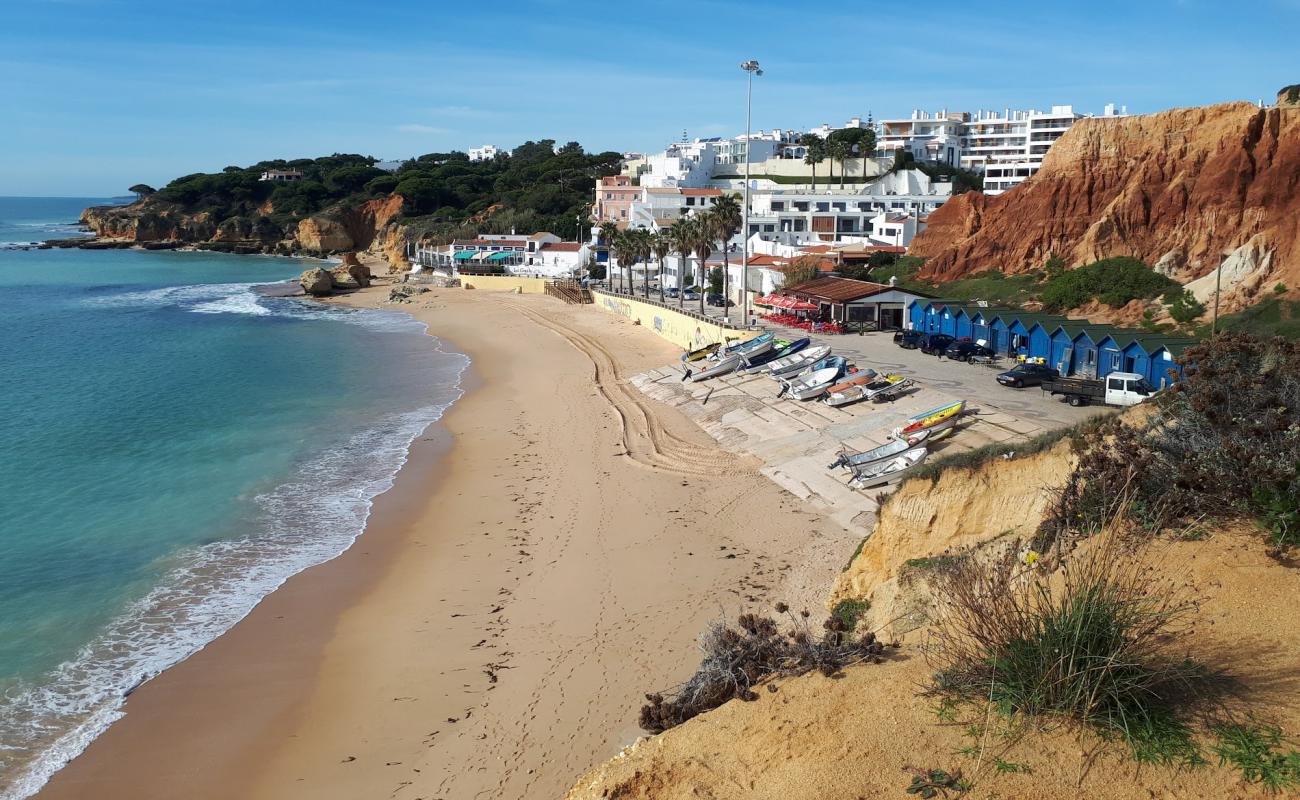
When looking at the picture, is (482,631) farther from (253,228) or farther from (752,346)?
(253,228)

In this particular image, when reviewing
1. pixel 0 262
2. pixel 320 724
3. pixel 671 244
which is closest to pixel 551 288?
pixel 671 244

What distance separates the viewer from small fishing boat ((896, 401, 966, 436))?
2347cm

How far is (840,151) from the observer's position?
93.1 metres

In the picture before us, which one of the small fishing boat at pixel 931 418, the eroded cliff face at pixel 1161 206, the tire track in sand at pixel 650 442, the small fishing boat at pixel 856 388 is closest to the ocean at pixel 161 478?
the tire track in sand at pixel 650 442

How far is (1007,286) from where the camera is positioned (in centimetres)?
4381

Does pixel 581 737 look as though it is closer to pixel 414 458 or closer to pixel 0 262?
pixel 414 458

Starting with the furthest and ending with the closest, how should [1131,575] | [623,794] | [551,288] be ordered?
1. [551,288]
2. [1131,575]
3. [623,794]

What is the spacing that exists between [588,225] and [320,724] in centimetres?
8624

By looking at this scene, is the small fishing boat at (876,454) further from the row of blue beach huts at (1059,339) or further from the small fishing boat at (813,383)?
the row of blue beach huts at (1059,339)

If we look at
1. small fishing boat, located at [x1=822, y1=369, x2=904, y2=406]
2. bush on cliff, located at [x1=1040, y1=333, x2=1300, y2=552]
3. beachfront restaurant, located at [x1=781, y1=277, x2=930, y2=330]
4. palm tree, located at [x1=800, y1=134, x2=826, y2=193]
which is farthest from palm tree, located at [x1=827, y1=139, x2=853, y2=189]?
bush on cliff, located at [x1=1040, y1=333, x2=1300, y2=552]

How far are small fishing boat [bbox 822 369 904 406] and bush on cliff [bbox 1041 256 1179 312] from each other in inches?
563

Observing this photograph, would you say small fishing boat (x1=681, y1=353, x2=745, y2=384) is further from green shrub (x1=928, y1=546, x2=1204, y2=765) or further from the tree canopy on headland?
the tree canopy on headland

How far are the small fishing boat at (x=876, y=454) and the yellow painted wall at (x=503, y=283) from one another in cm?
5282

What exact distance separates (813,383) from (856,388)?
1.91m
